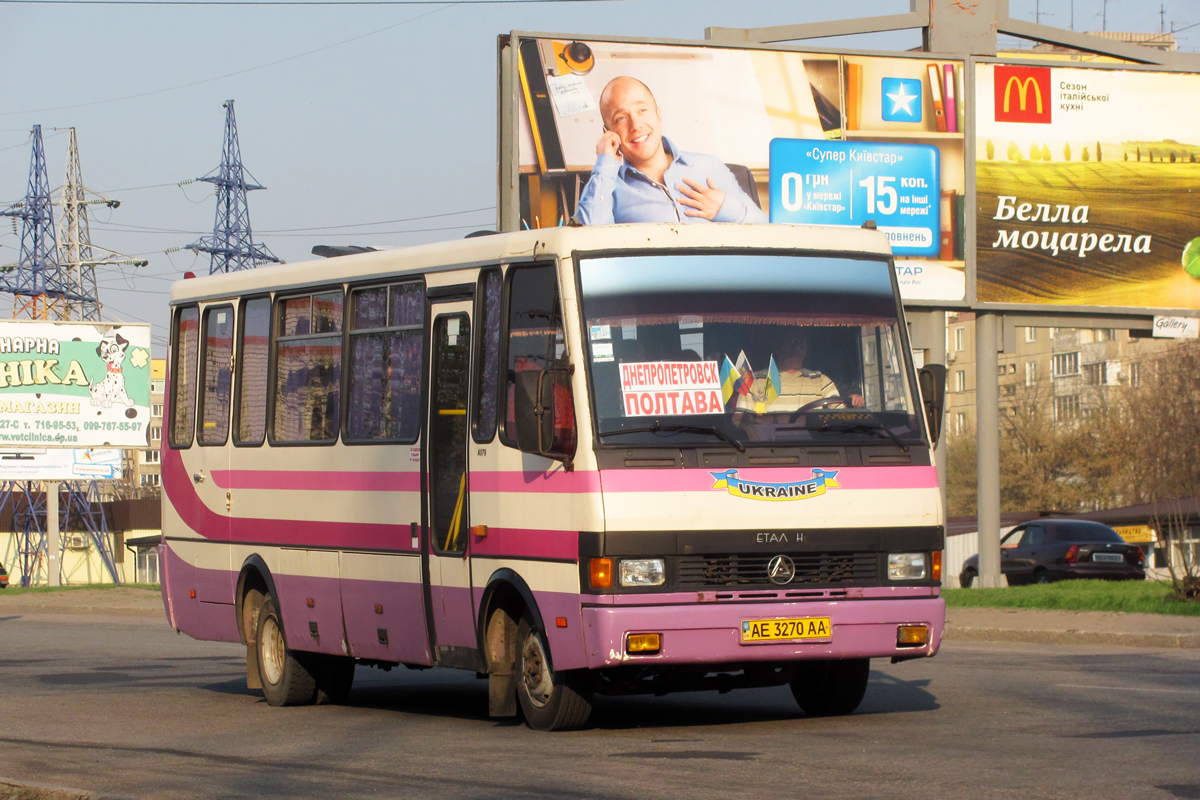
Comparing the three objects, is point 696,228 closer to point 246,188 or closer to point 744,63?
point 744,63

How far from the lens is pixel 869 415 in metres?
10.2

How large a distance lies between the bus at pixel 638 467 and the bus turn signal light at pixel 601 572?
18 millimetres

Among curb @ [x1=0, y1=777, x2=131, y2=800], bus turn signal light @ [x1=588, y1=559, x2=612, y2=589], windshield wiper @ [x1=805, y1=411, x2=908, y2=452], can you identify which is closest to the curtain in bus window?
bus turn signal light @ [x1=588, y1=559, x2=612, y2=589]

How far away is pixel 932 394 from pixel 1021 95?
48.9 ft

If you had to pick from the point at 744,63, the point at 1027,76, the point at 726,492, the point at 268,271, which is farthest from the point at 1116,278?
the point at 726,492

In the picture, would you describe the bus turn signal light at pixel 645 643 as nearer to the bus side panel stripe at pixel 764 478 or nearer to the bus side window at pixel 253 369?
the bus side panel stripe at pixel 764 478

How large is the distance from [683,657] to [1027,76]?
55.4ft

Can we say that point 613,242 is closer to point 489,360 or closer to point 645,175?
point 489,360

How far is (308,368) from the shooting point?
42.0 ft

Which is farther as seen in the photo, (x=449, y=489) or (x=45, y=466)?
(x=45, y=466)

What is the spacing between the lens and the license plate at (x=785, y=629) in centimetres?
968

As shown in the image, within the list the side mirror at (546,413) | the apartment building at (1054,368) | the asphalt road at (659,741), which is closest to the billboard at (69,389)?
the asphalt road at (659,741)

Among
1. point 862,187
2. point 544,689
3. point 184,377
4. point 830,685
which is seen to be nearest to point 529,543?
point 544,689

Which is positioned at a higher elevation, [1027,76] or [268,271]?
[1027,76]
